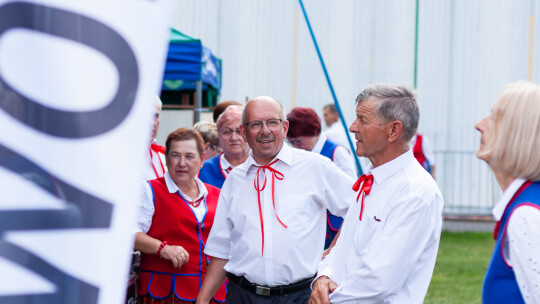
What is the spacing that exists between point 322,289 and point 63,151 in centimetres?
162

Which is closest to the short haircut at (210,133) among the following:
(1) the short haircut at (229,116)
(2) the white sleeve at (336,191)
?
(1) the short haircut at (229,116)

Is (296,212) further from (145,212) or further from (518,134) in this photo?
(518,134)

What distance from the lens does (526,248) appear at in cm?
181

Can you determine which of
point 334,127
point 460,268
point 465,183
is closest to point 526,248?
point 460,268

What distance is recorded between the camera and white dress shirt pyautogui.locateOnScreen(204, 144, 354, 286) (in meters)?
3.18

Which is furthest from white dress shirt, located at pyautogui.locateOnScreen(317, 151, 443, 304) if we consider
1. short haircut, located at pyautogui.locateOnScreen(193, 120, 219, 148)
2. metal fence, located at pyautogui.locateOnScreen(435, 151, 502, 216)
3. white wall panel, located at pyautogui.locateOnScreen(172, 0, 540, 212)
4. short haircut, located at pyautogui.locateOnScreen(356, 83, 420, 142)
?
metal fence, located at pyautogui.locateOnScreen(435, 151, 502, 216)

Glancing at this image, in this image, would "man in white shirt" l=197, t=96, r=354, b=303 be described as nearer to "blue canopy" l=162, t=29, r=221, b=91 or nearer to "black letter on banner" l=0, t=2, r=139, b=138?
"black letter on banner" l=0, t=2, r=139, b=138

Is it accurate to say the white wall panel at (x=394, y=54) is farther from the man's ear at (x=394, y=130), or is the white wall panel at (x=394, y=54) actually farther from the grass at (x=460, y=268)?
the man's ear at (x=394, y=130)

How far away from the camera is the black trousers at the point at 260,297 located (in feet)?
10.4

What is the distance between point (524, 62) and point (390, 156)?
36.9 feet

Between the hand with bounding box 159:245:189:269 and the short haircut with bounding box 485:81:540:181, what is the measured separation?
1908mm

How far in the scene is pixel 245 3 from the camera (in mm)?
12625

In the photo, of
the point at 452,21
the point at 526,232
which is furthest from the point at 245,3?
the point at 526,232

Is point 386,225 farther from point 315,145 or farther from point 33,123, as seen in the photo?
point 315,145
